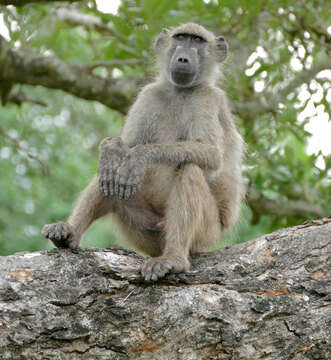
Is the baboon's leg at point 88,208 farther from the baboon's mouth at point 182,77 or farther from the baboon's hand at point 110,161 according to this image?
the baboon's mouth at point 182,77

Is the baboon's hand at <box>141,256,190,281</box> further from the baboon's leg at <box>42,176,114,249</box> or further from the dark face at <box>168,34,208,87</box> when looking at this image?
the dark face at <box>168,34,208,87</box>

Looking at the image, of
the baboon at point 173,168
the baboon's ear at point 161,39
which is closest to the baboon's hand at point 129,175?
the baboon at point 173,168

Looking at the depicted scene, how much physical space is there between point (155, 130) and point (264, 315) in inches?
113

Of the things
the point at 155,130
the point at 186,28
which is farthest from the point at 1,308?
the point at 186,28

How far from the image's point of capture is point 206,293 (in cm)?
432

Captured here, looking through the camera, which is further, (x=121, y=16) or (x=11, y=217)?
(x=11, y=217)

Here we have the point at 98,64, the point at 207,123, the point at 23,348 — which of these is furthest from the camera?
the point at 98,64

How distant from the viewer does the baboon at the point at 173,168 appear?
5.21 meters

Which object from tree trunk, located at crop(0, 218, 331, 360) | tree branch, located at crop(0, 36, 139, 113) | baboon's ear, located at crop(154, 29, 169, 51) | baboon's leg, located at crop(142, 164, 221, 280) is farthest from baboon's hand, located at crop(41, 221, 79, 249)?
tree branch, located at crop(0, 36, 139, 113)

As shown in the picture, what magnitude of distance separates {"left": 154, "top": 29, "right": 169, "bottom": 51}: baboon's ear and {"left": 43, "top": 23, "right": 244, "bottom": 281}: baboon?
13 mm

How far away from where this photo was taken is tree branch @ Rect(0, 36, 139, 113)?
8.27 meters

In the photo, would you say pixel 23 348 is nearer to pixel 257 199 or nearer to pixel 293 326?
pixel 293 326

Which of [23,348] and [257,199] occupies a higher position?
[257,199]

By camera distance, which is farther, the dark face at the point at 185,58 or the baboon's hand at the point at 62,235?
the dark face at the point at 185,58
